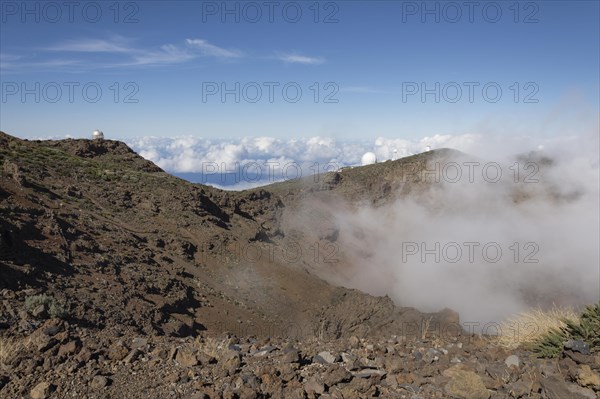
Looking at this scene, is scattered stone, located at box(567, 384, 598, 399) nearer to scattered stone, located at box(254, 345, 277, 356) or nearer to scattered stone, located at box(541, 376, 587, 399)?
scattered stone, located at box(541, 376, 587, 399)

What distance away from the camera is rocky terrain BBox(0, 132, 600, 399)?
18.9 ft

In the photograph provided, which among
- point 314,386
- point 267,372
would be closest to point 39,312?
point 267,372

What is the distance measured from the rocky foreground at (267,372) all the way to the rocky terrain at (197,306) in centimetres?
2

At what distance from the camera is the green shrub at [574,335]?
6543 millimetres

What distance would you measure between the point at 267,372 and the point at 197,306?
9713 millimetres

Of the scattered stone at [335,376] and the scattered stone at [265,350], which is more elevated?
the scattered stone at [335,376]

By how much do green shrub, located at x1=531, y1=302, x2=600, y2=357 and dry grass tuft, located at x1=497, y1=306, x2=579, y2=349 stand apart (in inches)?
11.3

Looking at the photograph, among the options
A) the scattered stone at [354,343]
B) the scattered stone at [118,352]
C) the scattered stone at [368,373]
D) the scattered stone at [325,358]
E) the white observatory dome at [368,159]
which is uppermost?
the white observatory dome at [368,159]

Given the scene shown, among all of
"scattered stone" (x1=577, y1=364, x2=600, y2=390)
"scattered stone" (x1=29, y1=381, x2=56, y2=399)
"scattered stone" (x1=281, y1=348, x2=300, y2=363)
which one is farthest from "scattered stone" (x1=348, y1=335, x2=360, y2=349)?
"scattered stone" (x1=29, y1=381, x2=56, y2=399)

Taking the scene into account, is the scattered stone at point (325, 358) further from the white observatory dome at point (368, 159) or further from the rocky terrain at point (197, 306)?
the white observatory dome at point (368, 159)

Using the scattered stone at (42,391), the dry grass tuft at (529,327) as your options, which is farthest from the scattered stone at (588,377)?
the scattered stone at (42,391)

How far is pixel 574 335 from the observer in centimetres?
674

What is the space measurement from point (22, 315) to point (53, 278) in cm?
438

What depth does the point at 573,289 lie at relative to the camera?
27203mm
